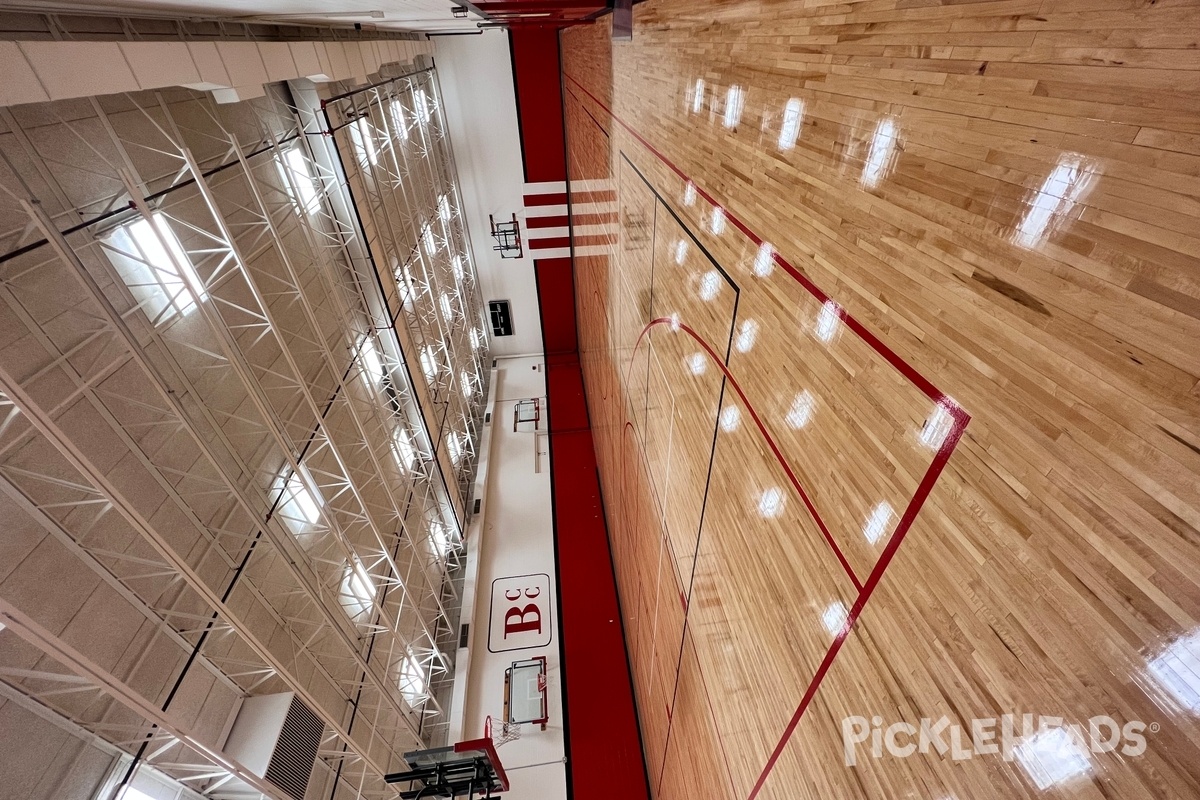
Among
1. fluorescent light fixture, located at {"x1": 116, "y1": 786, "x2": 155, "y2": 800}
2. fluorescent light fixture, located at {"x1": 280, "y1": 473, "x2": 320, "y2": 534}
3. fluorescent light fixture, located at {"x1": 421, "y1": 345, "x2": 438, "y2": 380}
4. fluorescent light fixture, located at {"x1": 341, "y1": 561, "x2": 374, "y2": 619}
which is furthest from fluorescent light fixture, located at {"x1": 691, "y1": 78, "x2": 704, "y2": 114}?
fluorescent light fixture, located at {"x1": 421, "y1": 345, "x2": 438, "y2": 380}

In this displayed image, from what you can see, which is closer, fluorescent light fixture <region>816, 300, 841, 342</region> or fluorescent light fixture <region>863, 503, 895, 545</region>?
fluorescent light fixture <region>863, 503, 895, 545</region>

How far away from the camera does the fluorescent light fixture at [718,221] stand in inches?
108

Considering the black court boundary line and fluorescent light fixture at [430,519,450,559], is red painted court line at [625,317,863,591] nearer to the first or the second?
the black court boundary line

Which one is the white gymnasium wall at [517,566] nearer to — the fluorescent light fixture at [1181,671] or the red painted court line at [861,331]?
the red painted court line at [861,331]

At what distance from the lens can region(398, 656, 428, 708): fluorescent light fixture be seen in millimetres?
8211

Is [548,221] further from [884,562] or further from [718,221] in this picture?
[884,562]

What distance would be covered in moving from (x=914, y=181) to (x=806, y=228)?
21.6 inches

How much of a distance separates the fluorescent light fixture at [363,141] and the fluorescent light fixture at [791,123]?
→ 8461mm

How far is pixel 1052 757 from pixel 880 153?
1453 millimetres

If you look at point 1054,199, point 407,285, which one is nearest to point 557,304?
point 407,285

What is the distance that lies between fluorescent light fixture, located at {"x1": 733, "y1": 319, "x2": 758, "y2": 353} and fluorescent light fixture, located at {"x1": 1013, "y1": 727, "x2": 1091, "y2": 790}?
5.38ft

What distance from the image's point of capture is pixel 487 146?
48.1ft

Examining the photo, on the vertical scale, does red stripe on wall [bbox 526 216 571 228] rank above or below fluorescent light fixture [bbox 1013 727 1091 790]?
above

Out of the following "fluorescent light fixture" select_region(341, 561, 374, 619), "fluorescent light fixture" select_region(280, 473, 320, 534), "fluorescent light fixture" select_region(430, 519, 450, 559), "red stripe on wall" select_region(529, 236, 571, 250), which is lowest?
"fluorescent light fixture" select_region(341, 561, 374, 619)
